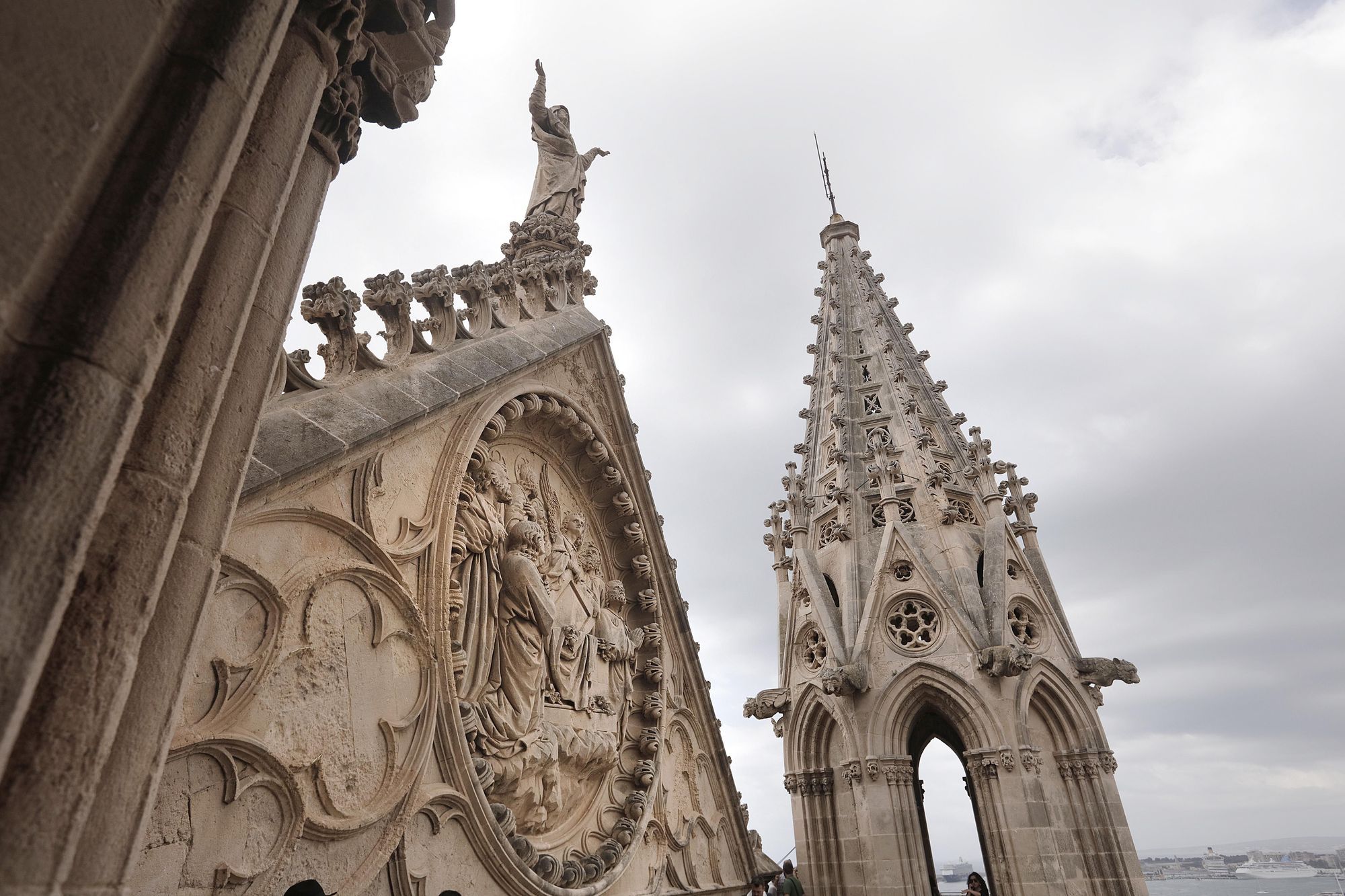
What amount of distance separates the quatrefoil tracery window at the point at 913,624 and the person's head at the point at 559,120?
7849 mm

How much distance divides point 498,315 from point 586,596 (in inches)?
95.0

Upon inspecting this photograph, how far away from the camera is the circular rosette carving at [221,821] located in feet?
8.52

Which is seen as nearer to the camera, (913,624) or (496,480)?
(496,480)

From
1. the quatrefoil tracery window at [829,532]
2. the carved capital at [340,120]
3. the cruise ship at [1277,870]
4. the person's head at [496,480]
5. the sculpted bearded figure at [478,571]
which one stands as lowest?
the cruise ship at [1277,870]

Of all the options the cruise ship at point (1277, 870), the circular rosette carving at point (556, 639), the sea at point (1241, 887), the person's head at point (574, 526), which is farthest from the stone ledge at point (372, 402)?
the cruise ship at point (1277, 870)

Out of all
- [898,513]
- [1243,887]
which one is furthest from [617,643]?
[1243,887]

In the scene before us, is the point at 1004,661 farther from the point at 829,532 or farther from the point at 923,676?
the point at 829,532

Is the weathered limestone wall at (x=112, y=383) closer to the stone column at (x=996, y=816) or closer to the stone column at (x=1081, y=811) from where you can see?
the stone column at (x=996, y=816)

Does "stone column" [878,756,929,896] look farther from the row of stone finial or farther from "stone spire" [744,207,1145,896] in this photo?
the row of stone finial

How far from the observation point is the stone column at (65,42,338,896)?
149 centimetres

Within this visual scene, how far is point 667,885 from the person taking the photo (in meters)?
6.36

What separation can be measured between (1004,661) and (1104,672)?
187cm

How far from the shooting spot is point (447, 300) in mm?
5551

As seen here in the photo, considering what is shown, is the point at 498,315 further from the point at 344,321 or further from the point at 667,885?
the point at 667,885
